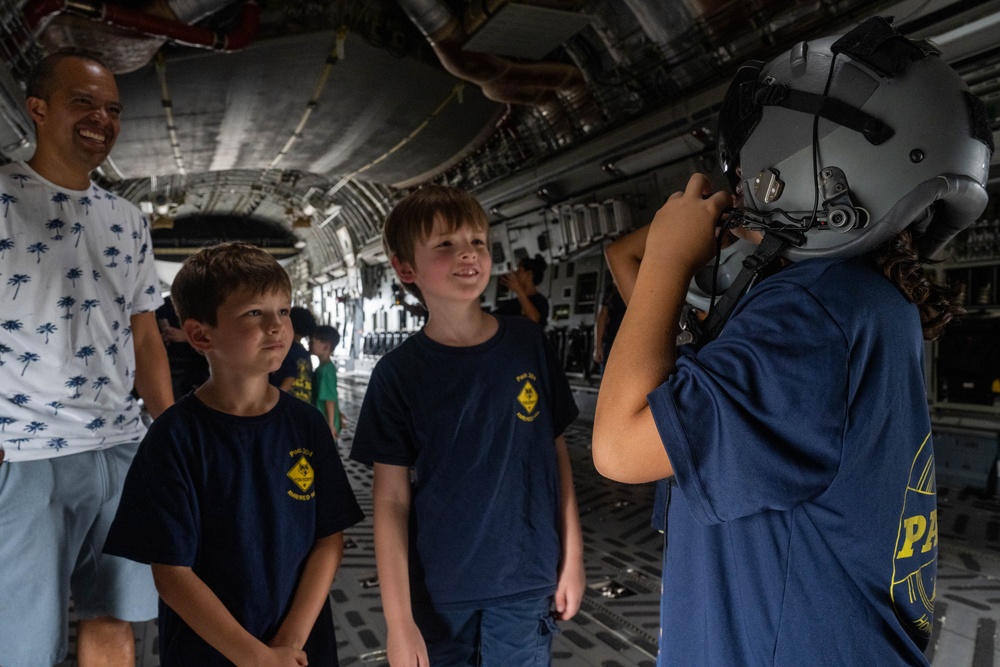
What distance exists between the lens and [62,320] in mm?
2031

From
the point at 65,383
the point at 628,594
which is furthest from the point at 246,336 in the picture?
the point at 628,594

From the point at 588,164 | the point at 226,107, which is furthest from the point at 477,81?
the point at 226,107

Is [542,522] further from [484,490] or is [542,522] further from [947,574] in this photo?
[947,574]

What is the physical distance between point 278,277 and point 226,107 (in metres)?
8.38

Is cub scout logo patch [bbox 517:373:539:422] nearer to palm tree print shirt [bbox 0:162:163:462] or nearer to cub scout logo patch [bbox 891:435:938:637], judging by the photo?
cub scout logo patch [bbox 891:435:938:637]

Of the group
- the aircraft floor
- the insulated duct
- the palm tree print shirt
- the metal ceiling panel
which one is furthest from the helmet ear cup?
the insulated duct

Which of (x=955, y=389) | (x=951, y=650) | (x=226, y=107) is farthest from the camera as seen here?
(x=226, y=107)

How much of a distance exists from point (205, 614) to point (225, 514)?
22cm

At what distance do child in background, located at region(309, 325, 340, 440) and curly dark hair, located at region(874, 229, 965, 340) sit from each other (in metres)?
5.06

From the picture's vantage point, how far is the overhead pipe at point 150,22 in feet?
18.0

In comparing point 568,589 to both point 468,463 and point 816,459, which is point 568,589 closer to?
point 468,463

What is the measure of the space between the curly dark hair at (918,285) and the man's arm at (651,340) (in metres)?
0.26

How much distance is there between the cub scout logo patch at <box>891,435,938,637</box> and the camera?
954 millimetres

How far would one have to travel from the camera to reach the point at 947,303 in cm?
105
